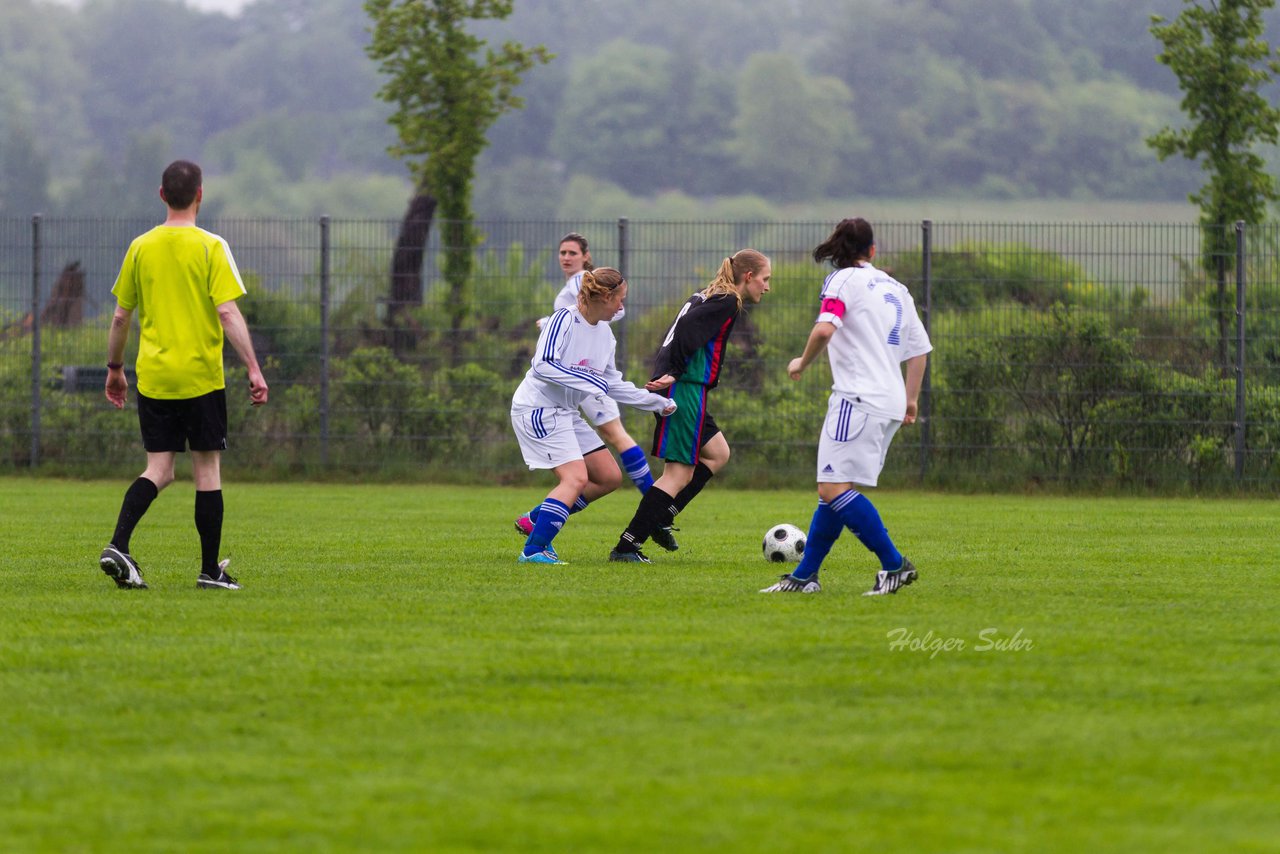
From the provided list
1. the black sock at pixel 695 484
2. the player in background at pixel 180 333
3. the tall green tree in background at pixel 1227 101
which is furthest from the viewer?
the tall green tree in background at pixel 1227 101

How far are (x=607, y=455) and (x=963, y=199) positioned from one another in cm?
9883

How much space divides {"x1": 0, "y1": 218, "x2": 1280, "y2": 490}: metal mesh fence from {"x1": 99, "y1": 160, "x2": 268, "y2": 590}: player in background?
8709 mm

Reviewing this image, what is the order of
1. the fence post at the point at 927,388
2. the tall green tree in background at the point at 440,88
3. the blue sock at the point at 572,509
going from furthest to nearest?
the tall green tree in background at the point at 440,88 → the fence post at the point at 927,388 → the blue sock at the point at 572,509

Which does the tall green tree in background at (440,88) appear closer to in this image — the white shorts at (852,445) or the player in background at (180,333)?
the player in background at (180,333)

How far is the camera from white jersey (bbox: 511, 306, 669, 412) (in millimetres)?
9508

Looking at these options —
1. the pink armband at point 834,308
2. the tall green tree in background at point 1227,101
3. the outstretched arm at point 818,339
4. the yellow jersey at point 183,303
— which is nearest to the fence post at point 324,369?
the tall green tree in background at point 1227,101

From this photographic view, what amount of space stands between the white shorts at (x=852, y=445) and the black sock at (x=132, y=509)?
3.09 m

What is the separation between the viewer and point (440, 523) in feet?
42.0

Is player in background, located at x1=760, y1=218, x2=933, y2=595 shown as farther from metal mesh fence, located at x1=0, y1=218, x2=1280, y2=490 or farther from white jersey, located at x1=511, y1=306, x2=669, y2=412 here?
metal mesh fence, located at x1=0, y1=218, x2=1280, y2=490

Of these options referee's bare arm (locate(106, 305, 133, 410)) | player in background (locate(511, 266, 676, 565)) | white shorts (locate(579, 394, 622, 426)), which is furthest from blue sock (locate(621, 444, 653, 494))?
referee's bare arm (locate(106, 305, 133, 410))

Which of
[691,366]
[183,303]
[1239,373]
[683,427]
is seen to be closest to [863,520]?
[683,427]

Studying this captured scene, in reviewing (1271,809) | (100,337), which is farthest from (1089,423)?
(1271,809)

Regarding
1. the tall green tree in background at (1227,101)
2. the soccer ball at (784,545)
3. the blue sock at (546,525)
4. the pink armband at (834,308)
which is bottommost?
the soccer ball at (784,545)

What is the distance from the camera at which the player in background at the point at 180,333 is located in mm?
8195
